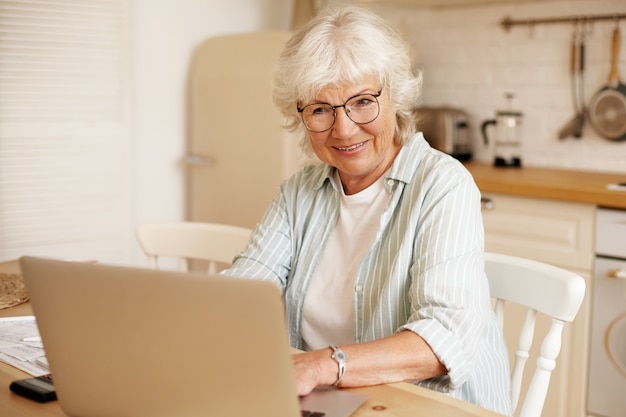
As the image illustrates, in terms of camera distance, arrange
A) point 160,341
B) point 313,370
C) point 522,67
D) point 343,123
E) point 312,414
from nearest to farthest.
A: point 160,341 → point 312,414 → point 313,370 → point 343,123 → point 522,67

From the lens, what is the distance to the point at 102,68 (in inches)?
128

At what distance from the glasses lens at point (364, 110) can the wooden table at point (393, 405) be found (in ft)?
1.99

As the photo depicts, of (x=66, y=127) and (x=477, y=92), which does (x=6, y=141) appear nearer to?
(x=66, y=127)

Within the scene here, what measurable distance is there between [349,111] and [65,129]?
6.30 ft

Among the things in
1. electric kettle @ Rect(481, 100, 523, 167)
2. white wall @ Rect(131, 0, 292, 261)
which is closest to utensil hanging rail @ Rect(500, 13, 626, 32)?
electric kettle @ Rect(481, 100, 523, 167)

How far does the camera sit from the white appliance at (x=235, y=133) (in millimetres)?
3207

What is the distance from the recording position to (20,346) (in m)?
1.40

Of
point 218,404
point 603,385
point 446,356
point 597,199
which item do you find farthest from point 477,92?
point 218,404

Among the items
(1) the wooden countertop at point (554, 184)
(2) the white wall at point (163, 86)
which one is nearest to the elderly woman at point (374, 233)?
(1) the wooden countertop at point (554, 184)

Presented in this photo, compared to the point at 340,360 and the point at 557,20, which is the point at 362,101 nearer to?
the point at 340,360

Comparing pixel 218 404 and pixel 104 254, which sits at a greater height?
pixel 218 404

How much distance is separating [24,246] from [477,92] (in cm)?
200

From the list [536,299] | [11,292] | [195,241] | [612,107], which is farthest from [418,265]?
[612,107]

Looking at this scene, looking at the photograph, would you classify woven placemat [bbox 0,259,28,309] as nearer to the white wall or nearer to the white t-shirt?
the white t-shirt
